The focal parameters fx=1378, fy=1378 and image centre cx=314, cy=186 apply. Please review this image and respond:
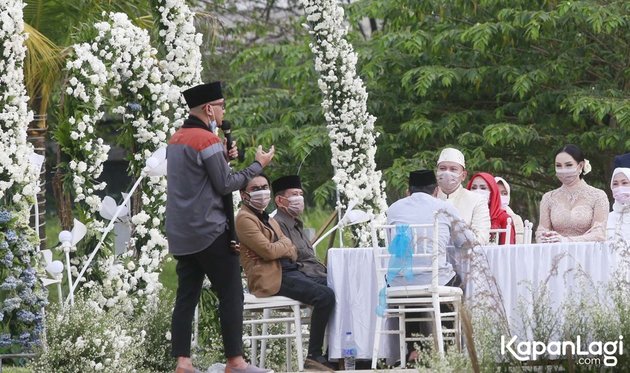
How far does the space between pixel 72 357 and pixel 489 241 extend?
3.40m

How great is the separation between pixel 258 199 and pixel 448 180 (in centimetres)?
150

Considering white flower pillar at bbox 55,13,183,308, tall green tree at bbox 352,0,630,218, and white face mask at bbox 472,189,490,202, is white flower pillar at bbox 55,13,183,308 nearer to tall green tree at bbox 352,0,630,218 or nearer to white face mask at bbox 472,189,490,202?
white face mask at bbox 472,189,490,202

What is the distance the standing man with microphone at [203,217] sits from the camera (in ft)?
24.6

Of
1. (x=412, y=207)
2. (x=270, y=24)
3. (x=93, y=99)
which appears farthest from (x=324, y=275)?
(x=270, y=24)

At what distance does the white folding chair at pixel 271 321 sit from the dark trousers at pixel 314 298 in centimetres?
6

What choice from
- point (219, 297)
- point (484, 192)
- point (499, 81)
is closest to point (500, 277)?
point (484, 192)

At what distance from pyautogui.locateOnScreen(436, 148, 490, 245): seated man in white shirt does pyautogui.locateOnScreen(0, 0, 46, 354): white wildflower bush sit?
2823 millimetres

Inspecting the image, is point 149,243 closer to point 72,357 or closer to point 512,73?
point 72,357

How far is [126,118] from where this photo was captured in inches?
365

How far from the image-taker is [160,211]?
30.3 feet

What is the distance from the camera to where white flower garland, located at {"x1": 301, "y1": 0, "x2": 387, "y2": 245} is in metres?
11.1

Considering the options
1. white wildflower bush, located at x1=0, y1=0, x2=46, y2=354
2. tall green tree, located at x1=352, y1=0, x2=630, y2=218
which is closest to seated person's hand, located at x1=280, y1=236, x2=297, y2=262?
white wildflower bush, located at x1=0, y1=0, x2=46, y2=354

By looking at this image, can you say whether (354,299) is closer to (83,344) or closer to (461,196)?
(461,196)

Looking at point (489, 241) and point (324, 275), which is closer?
point (324, 275)
